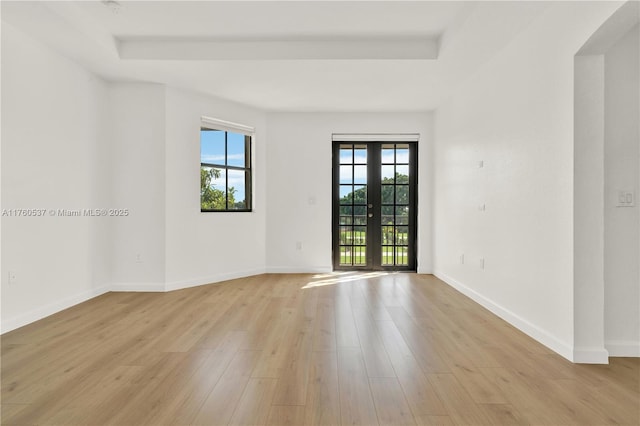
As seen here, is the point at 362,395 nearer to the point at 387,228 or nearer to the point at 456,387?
the point at 456,387

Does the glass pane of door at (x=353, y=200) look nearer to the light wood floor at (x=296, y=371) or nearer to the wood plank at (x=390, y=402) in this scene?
the light wood floor at (x=296, y=371)

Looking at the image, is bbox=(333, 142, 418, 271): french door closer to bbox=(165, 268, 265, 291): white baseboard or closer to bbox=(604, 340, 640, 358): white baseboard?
bbox=(165, 268, 265, 291): white baseboard

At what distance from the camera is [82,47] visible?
3.30 meters

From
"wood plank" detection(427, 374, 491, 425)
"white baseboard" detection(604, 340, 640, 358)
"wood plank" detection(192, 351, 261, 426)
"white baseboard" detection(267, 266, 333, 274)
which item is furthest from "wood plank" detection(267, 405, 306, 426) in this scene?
"white baseboard" detection(267, 266, 333, 274)

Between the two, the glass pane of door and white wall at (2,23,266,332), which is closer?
white wall at (2,23,266,332)

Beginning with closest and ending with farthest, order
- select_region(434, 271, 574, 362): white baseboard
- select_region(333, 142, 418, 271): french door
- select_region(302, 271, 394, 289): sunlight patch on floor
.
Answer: select_region(434, 271, 574, 362): white baseboard, select_region(302, 271, 394, 289): sunlight patch on floor, select_region(333, 142, 418, 271): french door

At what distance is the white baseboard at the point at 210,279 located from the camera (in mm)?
4270

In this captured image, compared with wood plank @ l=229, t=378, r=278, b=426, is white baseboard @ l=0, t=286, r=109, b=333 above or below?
above

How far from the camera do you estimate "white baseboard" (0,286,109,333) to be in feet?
9.38

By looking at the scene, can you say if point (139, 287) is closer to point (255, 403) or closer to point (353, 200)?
point (255, 403)

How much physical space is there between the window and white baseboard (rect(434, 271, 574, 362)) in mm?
3427

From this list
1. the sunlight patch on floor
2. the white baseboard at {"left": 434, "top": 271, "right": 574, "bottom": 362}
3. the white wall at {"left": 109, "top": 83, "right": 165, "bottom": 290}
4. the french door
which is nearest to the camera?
the white baseboard at {"left": 434, "top": 271, "right": 574, "bottom": 362}

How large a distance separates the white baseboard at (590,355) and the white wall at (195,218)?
4.07 metres

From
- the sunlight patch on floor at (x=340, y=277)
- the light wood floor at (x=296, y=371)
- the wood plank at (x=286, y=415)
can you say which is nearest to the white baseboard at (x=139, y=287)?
the light wood floor at (x=296, y=371)
